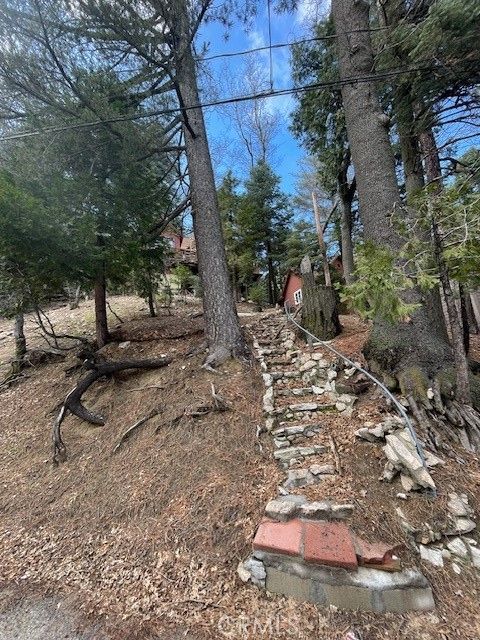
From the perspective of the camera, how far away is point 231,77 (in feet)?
18.5

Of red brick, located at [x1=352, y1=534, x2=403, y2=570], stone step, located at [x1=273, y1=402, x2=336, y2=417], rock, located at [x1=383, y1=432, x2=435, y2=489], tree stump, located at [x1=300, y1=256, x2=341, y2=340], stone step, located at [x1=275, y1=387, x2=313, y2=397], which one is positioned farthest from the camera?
tree stump, located at [x1=300, y1=256, x2=341, y2=340]

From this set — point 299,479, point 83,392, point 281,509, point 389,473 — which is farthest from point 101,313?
point 389,473

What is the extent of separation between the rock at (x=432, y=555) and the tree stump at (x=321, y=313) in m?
3.29

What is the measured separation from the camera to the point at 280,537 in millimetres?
2164

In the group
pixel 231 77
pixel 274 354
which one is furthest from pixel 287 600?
pixel 231 77

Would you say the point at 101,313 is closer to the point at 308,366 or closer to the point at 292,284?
the point at 308,366

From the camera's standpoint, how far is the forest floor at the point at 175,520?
1896mm

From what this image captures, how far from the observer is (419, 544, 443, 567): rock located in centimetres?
200

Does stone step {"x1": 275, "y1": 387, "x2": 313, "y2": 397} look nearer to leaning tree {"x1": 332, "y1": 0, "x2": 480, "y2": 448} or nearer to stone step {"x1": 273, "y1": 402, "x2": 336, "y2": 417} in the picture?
stone step {"x1": 273, "y1": 402, "x2": 336, "y2": 417}

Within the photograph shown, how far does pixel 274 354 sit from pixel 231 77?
5433 mm

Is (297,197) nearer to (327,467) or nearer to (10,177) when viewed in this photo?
(10,177)

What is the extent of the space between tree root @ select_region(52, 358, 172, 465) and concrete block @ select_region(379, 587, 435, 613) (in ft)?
12.3

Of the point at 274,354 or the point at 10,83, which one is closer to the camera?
the point at 10,83

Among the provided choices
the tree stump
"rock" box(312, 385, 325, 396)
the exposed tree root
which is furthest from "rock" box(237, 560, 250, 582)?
the tree stump
